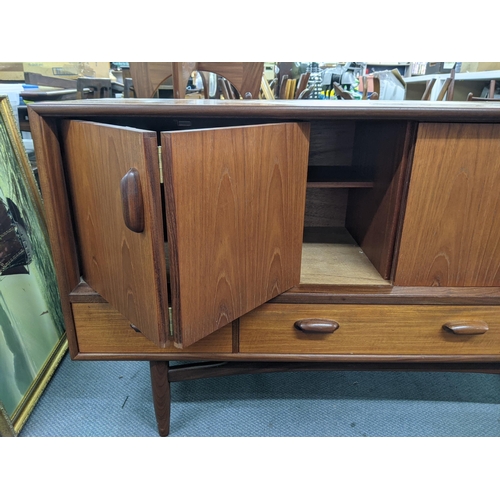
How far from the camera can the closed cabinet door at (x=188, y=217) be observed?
0.53m

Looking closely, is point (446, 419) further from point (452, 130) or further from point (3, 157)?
point (3, 157)

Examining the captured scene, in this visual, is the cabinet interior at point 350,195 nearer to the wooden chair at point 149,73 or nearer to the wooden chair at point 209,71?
the wooden chair at point 209,71

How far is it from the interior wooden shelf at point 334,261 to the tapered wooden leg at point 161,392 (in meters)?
0.37

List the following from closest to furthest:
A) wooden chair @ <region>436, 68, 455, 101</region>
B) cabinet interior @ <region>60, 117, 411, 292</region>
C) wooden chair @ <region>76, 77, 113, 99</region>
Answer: cabinet interior @ <region>60, 117, 411, 292</region>
wooden chair @ <region>76, 77, 113, 99</region>
wooden chair @ <region>436, 68, 455, 101</region>

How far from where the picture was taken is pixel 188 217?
0.56 meters

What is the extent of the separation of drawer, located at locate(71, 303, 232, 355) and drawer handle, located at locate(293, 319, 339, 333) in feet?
0.50

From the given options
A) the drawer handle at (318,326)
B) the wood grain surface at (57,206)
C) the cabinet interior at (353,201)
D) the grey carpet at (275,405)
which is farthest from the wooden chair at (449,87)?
the wood grain surface at (57,206)

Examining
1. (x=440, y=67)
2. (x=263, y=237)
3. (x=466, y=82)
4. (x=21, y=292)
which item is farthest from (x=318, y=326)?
(x=440, y=67)

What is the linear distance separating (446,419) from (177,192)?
909mm

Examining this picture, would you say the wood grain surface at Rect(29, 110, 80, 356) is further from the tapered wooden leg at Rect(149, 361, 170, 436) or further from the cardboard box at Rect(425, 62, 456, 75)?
the cardboard box at Rect(425, 62, 456, 75)

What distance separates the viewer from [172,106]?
0.60 metres

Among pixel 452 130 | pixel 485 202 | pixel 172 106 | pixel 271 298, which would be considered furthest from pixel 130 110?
pixel 485 202

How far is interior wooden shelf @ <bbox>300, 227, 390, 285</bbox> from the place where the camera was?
801 millimetres

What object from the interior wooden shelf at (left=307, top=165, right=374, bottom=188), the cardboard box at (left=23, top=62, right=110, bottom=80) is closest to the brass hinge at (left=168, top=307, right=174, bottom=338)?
the interior wooden shelf at (left=307, top=165, right=374, bottom=188)
